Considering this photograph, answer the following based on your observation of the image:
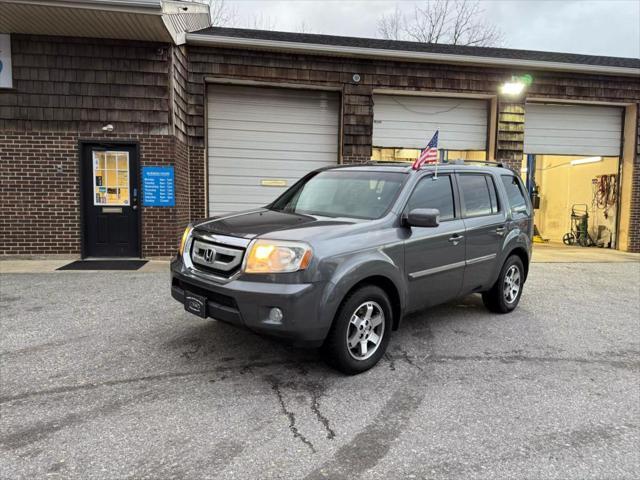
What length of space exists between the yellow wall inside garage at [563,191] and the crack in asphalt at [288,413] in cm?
1277

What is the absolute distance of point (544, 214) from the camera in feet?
57.8

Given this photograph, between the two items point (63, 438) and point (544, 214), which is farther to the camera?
point (544, 214)

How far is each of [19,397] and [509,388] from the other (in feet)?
11.6

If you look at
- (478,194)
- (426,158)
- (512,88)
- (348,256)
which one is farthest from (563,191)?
(348,256)

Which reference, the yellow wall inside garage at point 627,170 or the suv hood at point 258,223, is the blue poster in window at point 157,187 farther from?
the yellow wall inside garage at point 627,170

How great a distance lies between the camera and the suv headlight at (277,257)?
3283 millimetres

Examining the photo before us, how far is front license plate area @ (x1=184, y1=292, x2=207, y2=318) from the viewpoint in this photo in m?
3.55

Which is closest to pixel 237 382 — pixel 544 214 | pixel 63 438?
pixel 63 438

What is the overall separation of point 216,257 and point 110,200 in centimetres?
605

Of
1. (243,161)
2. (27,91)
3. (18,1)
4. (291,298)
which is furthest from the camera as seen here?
(243,161)

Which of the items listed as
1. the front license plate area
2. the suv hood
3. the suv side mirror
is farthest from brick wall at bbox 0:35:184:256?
the suv side mirror

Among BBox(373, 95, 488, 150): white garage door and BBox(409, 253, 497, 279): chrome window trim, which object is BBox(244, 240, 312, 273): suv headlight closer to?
BBox(409, 253, 497, 279): chrome window trim

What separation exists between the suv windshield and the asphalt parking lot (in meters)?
1.29

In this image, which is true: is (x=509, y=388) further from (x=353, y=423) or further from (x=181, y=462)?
(x=181, y=462)
